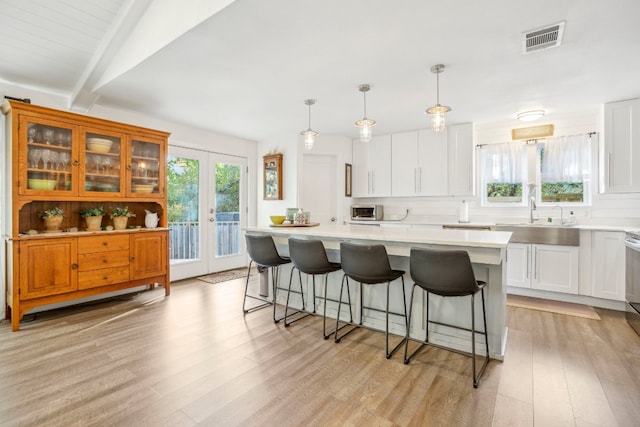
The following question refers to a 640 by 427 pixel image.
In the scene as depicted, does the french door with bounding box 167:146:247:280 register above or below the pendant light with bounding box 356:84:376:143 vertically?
below

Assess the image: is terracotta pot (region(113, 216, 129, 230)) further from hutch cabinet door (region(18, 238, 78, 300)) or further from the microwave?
the microwave

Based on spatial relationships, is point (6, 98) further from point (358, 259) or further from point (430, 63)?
point (430, 63)

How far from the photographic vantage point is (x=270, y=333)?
285 centimetres

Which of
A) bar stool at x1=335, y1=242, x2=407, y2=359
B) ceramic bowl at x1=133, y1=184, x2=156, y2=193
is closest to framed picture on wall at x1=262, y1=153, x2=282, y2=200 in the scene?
ceramic bowl at x1=133, y1=184, x2=156, y2=193

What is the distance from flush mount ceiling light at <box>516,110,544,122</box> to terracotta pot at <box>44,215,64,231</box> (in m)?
5.66

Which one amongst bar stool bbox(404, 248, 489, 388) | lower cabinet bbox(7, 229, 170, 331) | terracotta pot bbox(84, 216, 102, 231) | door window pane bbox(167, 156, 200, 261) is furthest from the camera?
door window pane bbox(167, 156, 200, 261)

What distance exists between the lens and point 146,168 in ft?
13.1

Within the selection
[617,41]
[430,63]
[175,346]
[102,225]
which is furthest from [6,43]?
[617,41]

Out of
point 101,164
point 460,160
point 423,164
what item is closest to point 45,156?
point 101,164

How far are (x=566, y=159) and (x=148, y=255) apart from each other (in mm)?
5648

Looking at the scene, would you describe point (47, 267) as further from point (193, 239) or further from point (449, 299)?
point (449, 299)

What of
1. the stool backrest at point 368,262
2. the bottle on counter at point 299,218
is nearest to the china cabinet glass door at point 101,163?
the bottle on counter at point 299,218

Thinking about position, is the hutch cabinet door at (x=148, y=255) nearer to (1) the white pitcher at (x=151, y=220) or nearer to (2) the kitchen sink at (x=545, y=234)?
(1) the white pitcher at (x=151, y=220)

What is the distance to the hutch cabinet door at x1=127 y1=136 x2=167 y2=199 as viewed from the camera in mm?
3818
